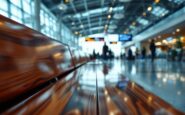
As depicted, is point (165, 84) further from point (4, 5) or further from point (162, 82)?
point (4, 5)

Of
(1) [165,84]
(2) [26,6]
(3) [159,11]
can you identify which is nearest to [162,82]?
(1) [165,84]

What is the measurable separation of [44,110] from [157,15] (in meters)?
23.0

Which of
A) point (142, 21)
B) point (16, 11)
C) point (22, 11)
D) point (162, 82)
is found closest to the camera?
point (162, 82)

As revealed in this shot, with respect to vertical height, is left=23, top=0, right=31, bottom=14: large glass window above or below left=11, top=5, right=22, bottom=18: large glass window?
above

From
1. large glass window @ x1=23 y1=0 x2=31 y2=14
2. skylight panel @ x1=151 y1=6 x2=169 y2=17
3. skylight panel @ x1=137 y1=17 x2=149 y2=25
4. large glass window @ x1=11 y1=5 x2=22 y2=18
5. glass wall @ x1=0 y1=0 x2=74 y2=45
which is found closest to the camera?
glass wall @ x1=0 y1=0 x2=74 y2=45

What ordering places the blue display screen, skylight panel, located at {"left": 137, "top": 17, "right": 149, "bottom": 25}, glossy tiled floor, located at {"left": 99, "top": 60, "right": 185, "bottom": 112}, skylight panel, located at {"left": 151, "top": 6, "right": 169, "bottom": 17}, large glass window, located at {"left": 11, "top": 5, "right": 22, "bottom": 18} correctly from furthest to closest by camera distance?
the blue display screen → skylight panel, located at {"left": 137, "top": 17, "right": 149, "bottom": 25} → skylight panel, located at {"left": 151, "top": 6, "right": 169, "bottom": 17} → large glass window, located at {"left": 11, "top": 5, "right": 22, "bottom": 18} → glossy tiled floor, located at {"left": 99, "top": 60, "right": 185, "bottom": 112}

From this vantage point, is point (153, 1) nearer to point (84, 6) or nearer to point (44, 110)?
point (84, 6)

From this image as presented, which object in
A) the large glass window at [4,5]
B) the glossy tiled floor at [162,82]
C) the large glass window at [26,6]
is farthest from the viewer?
the large glass window at [26,6]

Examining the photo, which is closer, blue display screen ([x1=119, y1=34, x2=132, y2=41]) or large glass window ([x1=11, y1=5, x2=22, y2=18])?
large glass window ([x1=11, y1=5, x2=22, y2=18])

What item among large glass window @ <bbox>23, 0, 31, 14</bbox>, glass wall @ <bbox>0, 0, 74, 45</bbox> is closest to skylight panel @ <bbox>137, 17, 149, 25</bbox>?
glass wall @ <bbox>0, 0, 74, 45</bbox>

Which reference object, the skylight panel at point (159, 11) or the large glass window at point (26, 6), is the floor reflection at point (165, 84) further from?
the skylight panel at point (159, 11)

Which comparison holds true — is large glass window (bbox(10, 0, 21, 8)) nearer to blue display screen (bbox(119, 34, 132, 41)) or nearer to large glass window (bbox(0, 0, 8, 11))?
large glass window (bbox(0, 0, 8, 11))

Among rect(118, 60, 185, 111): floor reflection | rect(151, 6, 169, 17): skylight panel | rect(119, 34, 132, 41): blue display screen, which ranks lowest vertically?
rect(118, 60, 185, 111): floor reflection

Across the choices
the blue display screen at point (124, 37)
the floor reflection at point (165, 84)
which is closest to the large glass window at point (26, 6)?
the floor reflection at point (165, 84)
